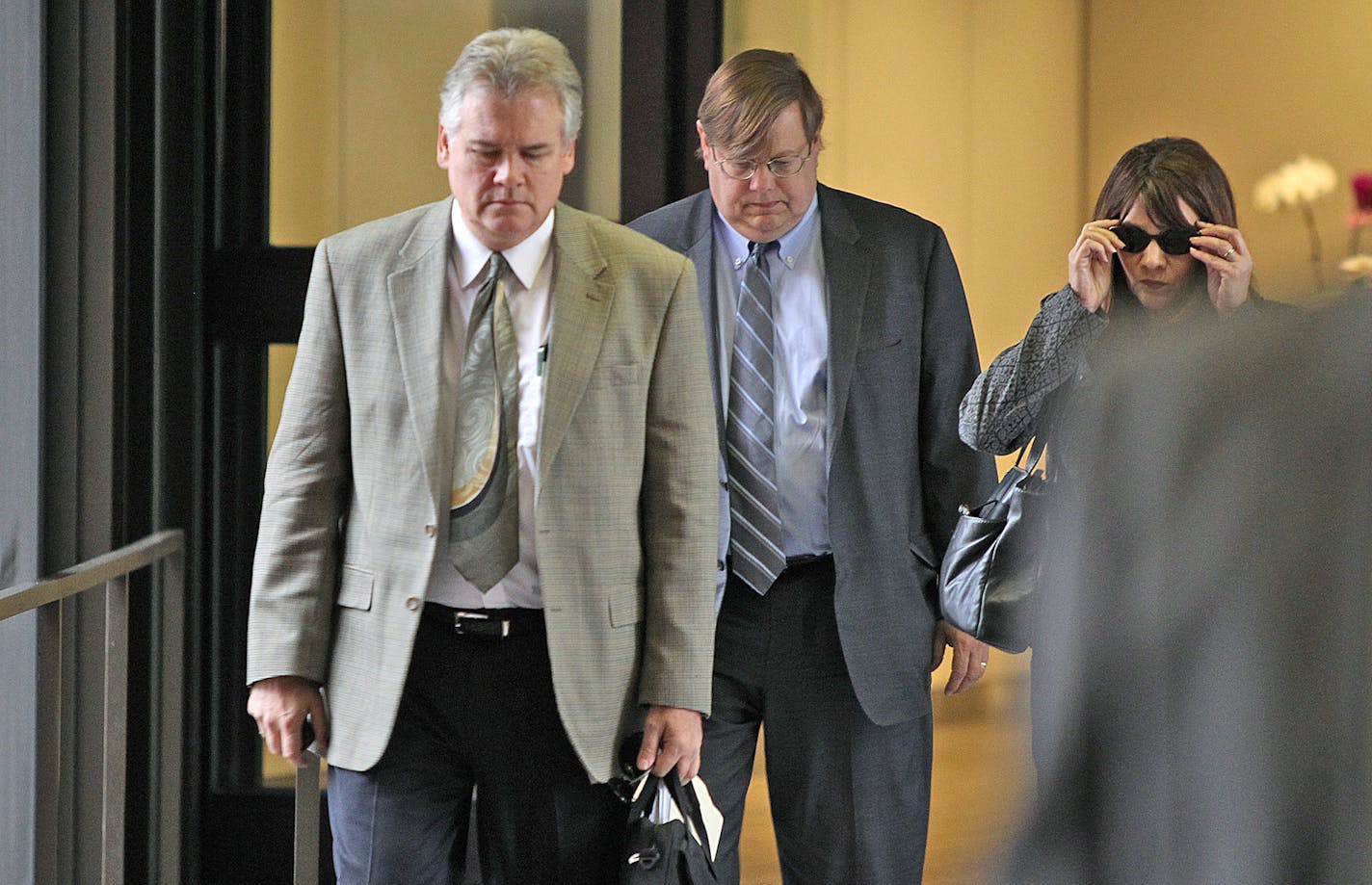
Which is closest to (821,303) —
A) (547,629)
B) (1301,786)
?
(547,629)

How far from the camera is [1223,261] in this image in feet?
6.24

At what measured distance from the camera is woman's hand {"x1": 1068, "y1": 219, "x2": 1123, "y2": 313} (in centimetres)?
204

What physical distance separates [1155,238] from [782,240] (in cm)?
64

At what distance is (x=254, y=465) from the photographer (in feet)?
10.8

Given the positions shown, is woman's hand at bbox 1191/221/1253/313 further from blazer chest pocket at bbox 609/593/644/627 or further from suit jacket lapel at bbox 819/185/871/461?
blazer chest pocket at bbox 609/593/644/627

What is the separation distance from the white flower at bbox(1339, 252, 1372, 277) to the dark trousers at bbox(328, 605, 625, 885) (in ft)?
4.82

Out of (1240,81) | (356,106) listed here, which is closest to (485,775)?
(356,106)

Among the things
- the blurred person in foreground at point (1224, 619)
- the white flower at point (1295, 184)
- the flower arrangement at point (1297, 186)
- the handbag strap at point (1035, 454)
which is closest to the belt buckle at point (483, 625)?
the handbag strap at point (1035, 454)

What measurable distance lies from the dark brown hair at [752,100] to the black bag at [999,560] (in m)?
0.68

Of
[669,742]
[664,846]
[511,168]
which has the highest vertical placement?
[511,168]

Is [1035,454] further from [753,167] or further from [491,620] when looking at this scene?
[491,620]

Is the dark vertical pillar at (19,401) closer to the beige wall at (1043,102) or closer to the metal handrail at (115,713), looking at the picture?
the metal handrail at (115,713)

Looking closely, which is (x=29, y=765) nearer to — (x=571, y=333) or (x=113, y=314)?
(x=113, y=314)

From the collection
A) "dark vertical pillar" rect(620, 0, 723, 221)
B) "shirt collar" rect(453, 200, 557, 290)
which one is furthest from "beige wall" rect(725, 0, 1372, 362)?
"shirt collar" rect(453, 200, 557, 290)
